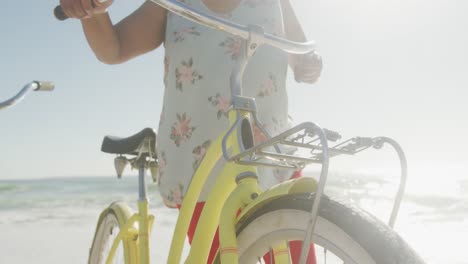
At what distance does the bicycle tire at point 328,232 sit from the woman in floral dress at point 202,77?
0.49 m

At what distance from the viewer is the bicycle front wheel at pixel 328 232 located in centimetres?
76

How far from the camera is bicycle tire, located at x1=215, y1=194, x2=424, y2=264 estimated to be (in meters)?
0.76

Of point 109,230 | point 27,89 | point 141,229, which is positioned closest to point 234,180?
point 27,89

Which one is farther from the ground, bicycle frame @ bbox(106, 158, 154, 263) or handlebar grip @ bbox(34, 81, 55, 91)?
handlebar grip @ bbox(34, 81, 55, 91)

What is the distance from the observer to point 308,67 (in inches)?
62.6

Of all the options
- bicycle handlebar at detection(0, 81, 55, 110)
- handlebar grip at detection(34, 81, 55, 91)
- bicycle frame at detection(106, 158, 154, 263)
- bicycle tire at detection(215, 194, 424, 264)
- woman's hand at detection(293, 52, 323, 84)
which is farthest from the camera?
bicycle frame at detection(106, 158, 154, 263)

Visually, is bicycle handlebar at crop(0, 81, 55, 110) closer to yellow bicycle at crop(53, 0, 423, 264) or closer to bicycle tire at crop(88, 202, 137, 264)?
yellow bicycle at crop(53, 0, 423, 264)

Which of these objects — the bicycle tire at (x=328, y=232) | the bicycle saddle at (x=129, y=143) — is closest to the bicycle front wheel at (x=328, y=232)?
the bicycle tire at (x=328, y=232)

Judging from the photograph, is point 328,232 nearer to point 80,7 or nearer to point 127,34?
point 80,7

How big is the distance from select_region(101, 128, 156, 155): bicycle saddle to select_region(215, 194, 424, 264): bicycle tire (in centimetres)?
103

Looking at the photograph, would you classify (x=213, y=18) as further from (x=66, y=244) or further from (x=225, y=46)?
(x=66, y=244)

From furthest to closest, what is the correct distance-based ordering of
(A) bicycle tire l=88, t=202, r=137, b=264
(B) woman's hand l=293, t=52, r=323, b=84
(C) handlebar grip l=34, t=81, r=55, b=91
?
(A) bicycle tire l=88, t=202, r=137, b=264, (B) woman's hand l=293, t=52, r=323, b=84, (C) handlebar grip l=34, t=81, r=55, b=91

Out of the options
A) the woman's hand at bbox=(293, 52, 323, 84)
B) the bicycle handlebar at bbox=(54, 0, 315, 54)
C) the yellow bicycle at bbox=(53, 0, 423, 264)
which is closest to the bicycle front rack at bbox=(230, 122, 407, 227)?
the yellow bicycle at bbox=(53, 0, 423, 264)

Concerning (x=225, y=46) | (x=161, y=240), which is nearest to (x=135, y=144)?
(x=225, y=46)
